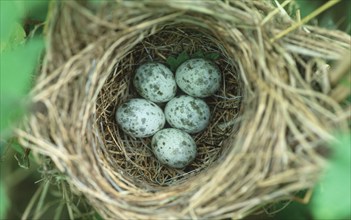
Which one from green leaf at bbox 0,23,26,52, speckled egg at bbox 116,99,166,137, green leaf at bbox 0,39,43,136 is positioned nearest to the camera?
green leaf at bbox 0,39,43,136

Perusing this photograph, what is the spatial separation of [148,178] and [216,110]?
0.31 m

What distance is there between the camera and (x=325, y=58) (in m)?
1.22

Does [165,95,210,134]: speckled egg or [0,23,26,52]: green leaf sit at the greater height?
[0,23,26,52]: green leaf

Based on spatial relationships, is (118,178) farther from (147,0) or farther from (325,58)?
(325,58)

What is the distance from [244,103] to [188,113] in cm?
28

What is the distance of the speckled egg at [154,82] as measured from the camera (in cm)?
158

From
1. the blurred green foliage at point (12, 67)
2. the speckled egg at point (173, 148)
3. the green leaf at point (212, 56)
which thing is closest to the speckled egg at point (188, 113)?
the speckled egg at point (173, 148)

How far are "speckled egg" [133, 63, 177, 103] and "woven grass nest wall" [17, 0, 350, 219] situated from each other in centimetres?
25

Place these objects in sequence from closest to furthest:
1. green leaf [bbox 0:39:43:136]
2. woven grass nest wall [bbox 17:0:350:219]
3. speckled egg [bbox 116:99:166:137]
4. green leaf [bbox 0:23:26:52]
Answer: green leaf [bbox 0:39:43:136] < woven grass nest wall [bbox 17:0:350:219] < green leaf [bbox 0:23:26:52] < speckled egg [bbox 116:99:166:137]

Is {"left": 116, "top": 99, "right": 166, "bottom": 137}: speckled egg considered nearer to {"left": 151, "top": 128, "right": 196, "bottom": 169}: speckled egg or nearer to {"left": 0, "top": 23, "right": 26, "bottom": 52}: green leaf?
{"left": 151, "top": 128, "right": 196, "bottom": 169}: speckled egg

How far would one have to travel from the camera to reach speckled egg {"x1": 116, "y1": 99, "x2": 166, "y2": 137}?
1552 mm

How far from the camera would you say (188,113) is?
1600 millimetres

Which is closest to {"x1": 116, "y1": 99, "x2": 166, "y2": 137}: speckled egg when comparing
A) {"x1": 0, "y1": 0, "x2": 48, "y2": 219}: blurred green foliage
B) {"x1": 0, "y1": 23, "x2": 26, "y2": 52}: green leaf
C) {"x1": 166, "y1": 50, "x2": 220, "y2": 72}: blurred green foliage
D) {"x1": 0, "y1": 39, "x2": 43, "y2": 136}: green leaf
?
{"x1": 166, "y1": 50, "x2": 220, "y2": 72}: blurred green foliage

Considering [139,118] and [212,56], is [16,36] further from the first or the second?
[212,56]
